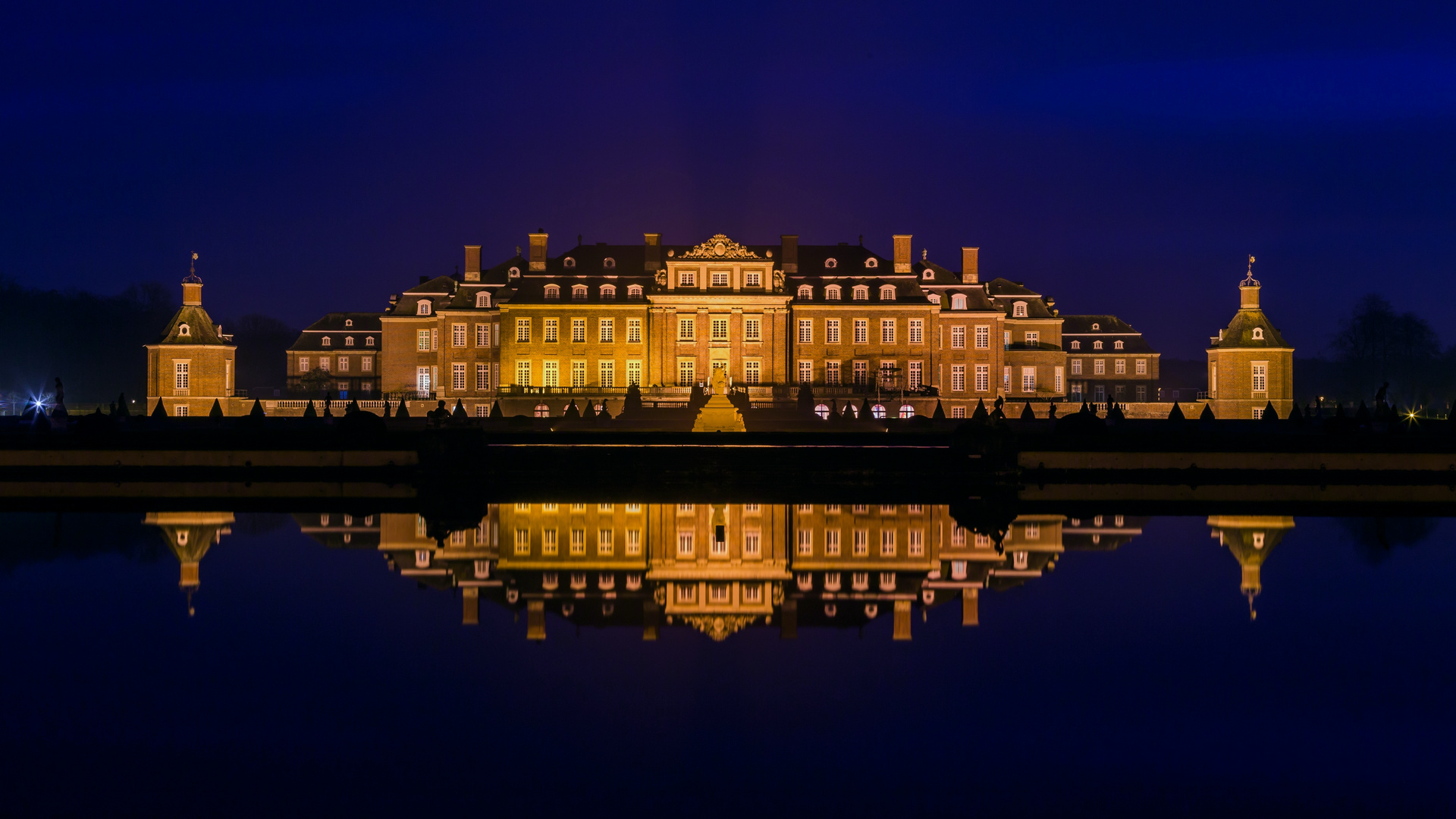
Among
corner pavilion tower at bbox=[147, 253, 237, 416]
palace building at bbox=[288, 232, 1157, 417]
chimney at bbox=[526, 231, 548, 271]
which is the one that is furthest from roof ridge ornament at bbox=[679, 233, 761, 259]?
corner pavilion tower at bbox=[147, 253, 237, 416]

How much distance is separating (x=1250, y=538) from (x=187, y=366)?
52.3m

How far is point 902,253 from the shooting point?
58469 mm

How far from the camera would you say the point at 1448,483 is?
22.4 metres

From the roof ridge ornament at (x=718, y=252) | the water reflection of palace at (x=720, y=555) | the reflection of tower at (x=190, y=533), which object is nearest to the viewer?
the water reflection of palace at (x=720, y=555)

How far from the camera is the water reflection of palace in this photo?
9.70 metres

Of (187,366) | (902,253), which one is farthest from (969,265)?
(187,366)

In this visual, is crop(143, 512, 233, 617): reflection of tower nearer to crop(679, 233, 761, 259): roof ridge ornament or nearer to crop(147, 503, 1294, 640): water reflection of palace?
crop(147, 503, 1294, 640): water reflection of palace

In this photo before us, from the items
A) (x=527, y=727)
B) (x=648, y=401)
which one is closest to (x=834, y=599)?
(x=527, y=727)

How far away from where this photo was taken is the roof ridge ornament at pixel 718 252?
55219 millimetres

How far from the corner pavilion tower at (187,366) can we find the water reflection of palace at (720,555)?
4293cm

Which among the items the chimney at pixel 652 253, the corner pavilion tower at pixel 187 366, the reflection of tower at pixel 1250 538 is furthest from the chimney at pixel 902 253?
the reflection of tower at pixel 1250 538

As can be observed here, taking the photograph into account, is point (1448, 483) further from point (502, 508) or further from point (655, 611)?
point (655, 611)

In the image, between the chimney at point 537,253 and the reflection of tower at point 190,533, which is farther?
the chimney at point 537,253

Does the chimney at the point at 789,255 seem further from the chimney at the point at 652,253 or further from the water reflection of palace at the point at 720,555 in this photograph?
the water reflection of palace at the point at 720,555
